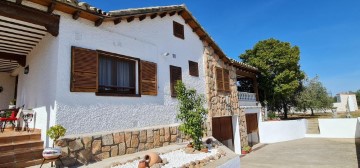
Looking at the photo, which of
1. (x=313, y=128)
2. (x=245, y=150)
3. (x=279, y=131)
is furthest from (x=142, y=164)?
(x=313, y=128)

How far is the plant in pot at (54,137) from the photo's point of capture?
6.12m

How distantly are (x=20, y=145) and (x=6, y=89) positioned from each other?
25.9 feet

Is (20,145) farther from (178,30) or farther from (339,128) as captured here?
(339,128)

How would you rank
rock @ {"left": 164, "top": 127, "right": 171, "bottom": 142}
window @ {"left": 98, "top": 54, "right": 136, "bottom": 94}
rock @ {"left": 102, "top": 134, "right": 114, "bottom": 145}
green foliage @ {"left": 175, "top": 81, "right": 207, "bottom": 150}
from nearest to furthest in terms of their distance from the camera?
1. rock @ {"left": 102, "top": 134, "right": 114, "bottom": 145}
2. window @ {"left": 98, "top": 54, "right": 136, "bottom": 94}
3. green foliage @ {"left": 175, "top": 81, "right": 207, "bottom": 150}
4. rock @ {"left": 164, "top": 127, "right": 171, "bottom": 142}

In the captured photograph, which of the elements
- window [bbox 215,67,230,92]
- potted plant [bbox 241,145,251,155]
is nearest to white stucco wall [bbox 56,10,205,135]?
window [bbox 215,67,230,92]

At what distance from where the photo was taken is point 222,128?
1577 centimetres

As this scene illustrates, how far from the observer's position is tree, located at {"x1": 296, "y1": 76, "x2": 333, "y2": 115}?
29.6 metres

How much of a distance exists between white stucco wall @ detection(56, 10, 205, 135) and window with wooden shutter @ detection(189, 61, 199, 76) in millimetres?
263

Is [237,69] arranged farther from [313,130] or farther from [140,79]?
[313,130]

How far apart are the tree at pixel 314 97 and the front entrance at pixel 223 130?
16.1 meters

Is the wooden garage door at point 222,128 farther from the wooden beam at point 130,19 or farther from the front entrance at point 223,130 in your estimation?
the wooden beam at point 130,19

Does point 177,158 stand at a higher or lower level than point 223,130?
lower

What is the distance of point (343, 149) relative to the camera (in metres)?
16.3

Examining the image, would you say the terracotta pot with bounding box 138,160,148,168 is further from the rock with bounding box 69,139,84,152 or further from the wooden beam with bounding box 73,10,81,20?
the wooden beam with bounding box 73,10,81,20
